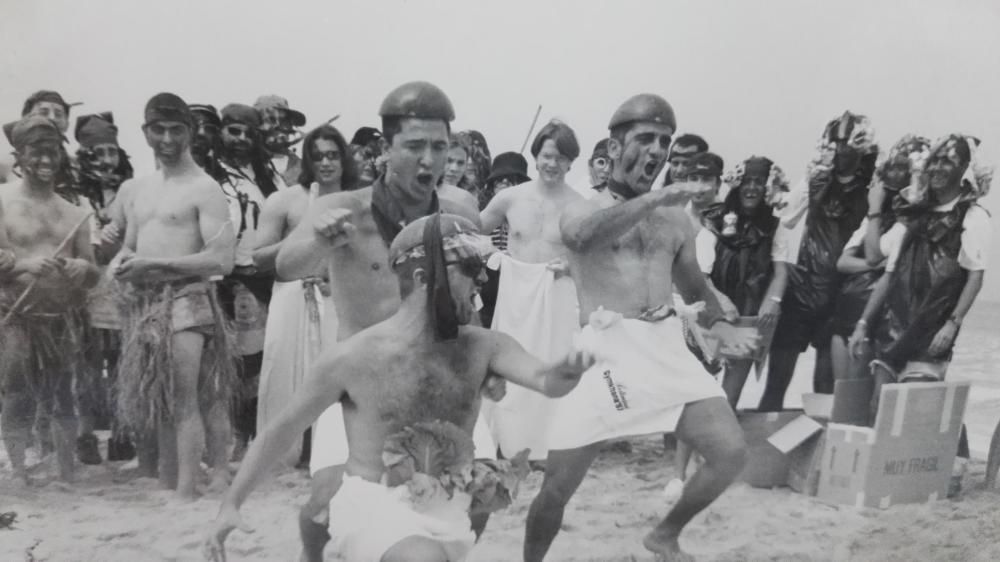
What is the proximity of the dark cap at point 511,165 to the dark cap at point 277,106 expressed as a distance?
73 centimetres

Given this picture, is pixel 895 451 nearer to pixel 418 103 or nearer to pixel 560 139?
pixel 560 139

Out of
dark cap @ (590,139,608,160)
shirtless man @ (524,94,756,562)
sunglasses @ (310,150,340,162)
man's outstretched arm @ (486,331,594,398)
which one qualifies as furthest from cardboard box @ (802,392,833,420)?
sunglasses @ (310,150,340,162)

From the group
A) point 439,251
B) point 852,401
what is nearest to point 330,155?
point 439,251

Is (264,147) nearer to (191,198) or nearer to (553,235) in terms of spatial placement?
(191,198)

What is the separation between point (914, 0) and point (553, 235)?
1.80 meters

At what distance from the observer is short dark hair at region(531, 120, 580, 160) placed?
137 inches

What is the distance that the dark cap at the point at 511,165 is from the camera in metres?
3.52

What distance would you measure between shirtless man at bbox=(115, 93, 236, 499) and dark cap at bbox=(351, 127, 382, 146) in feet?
1.87

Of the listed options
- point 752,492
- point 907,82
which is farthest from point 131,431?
point 907,82

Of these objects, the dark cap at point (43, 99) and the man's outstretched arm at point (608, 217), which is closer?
the man's outstretched arm at point (608, 217)

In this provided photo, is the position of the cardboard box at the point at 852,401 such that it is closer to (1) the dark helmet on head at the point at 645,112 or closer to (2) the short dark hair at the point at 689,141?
(2) the short dark hair at the point at 689,141

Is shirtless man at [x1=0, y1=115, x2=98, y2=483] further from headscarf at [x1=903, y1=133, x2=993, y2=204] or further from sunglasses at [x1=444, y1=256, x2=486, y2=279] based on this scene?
headscarf at [x1=903, y1=133, x2=993, y2=204]

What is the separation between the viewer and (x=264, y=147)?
354 centimetres

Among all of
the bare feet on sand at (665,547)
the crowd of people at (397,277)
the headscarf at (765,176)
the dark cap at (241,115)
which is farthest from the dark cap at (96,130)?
the bare feet on sand at (665,547)
